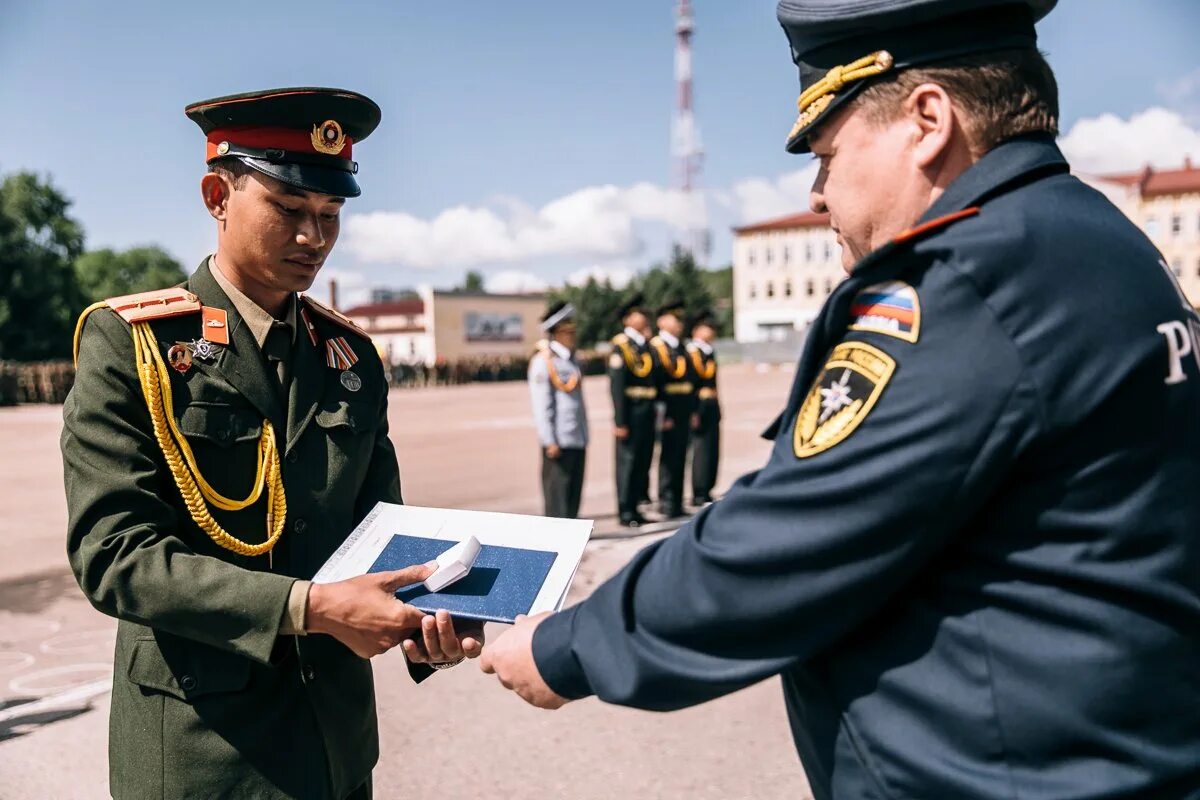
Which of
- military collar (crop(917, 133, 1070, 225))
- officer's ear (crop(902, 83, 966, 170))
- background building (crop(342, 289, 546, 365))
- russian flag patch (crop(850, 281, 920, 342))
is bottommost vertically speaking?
russian flag patch (crop(850, 281, 920, 342))

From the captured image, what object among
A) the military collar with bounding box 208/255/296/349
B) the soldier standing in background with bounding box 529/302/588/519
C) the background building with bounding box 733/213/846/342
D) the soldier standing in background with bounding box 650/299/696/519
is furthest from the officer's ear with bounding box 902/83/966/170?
the background building with bounding box 733/213/846/342

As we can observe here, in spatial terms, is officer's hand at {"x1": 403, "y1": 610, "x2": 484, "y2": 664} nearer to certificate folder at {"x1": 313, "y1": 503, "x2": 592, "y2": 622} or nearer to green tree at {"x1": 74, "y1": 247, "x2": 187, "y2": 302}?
certificate folder at {"x1": 313, "y1": 503, "x2": 592, "y2": 622}

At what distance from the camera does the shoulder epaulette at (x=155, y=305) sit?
1.78 metres

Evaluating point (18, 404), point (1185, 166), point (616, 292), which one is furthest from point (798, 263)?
point (18, 404)

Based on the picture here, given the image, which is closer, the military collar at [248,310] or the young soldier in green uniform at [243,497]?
the young soldier in green uniform at [243,497]

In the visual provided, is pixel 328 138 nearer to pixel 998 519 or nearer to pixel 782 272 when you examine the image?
pixel 998 519

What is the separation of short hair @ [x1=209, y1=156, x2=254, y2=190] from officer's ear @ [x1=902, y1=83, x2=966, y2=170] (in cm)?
137

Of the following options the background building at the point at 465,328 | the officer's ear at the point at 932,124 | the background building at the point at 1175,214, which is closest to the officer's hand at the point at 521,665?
the officer's ear at the point at 932,124

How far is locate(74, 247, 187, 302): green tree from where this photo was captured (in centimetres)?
6869

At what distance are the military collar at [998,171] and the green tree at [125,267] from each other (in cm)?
7403

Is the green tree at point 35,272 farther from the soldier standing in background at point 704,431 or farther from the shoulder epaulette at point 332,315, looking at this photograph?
the shoulder epaulette at point 332,315

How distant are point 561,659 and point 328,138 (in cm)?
131

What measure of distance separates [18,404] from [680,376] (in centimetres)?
2910

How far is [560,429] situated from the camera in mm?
7676
